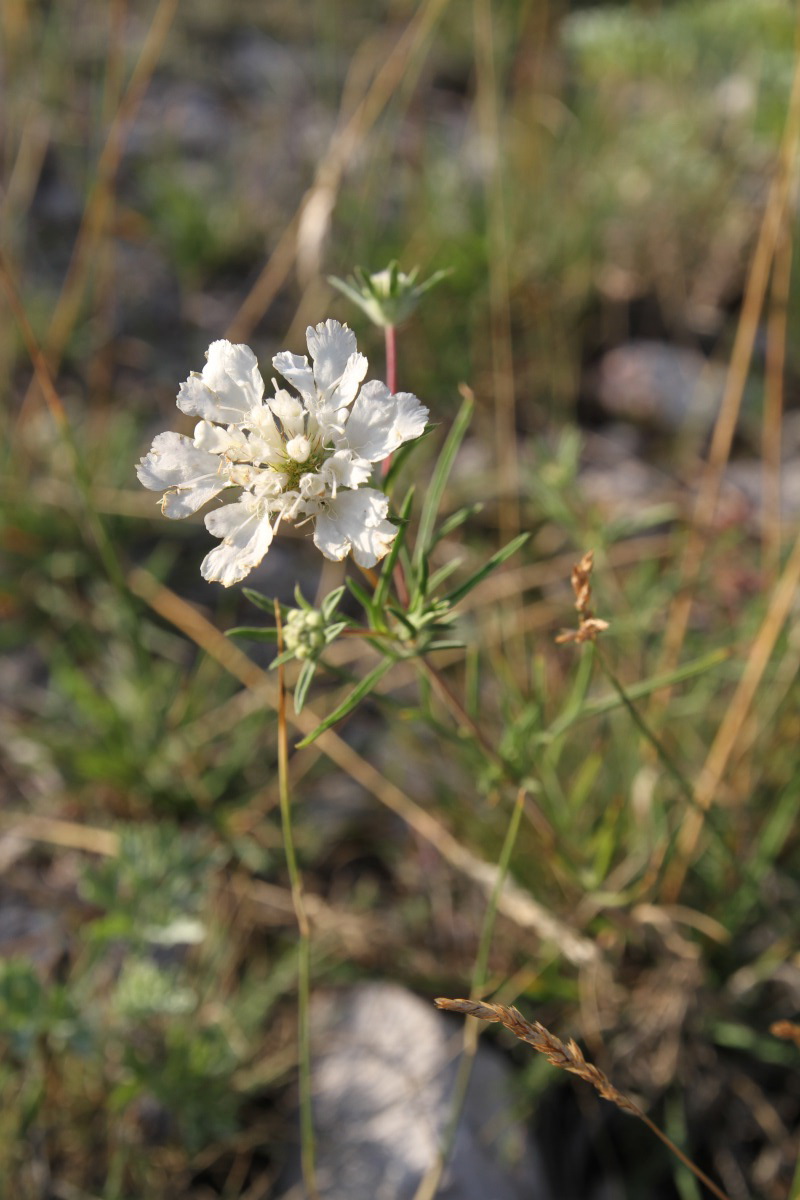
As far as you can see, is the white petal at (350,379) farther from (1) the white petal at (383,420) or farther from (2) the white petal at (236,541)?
(2) the white petal at (236,541)

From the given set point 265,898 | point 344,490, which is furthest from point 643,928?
point 344,490

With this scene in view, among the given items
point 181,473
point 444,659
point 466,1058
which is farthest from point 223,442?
point 444,659

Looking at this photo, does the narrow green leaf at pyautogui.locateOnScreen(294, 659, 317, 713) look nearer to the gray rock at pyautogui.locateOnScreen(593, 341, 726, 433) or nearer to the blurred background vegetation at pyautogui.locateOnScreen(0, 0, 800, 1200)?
the blurred background vegetation at pyautogui.locateOnScreen(0, 0, 800, 1200)

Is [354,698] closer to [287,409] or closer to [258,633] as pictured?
[258,633]

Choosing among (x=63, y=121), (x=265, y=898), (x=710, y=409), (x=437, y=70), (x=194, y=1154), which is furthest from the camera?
(x=437, y=70)

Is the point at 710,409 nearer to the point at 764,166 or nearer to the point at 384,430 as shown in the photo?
the point at 764,166

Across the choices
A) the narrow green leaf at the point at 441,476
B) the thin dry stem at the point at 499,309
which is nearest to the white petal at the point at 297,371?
the narrow green leaf at the point at 441,476
